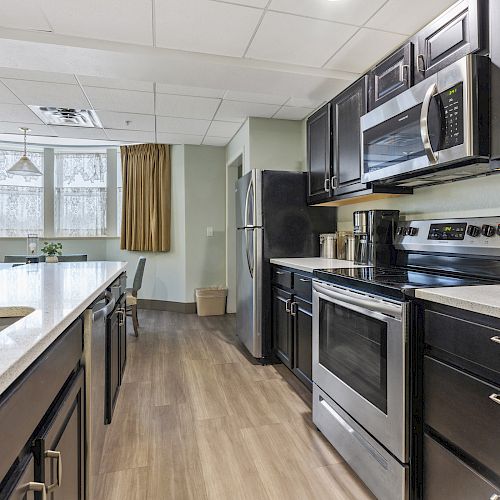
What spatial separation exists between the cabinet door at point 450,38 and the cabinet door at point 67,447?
200 centimetres

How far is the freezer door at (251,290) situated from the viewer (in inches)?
129

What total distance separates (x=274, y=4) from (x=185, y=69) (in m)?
0.88

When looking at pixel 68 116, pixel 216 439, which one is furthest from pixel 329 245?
pixel 68 116

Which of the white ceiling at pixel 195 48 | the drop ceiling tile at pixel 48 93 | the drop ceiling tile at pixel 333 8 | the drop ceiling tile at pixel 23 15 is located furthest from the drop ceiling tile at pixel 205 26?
the drop ceiling tile at pixel 48 93

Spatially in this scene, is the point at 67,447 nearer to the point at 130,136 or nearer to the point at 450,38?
the point at 450,38

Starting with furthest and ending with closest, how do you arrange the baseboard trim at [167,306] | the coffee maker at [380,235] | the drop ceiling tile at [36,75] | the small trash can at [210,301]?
the baseboard trim at [167,306] < the small trash can at [210,301] < the drop ceiling tile at [36,75] < the coffee maker at [380,235]

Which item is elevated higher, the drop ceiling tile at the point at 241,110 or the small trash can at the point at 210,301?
the drop ceiling tile at the point at 241,110

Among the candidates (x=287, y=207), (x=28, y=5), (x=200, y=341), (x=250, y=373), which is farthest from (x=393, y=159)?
(x=200, y=341)

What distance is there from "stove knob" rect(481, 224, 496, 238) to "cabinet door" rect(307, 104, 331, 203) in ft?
4.29

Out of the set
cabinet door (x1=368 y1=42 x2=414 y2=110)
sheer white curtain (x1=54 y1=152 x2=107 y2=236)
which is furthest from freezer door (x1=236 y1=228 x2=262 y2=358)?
sheer white curtain (x1=54 y1=152 x2=107 y2=236)

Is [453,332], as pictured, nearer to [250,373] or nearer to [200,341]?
[250,373]

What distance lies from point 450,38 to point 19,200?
19.9ft

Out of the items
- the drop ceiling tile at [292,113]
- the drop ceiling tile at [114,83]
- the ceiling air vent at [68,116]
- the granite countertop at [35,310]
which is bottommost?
the granite countertop at [35,310]

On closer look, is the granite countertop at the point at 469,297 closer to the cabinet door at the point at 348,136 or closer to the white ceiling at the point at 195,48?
the cabinet door at the point at 348,136
